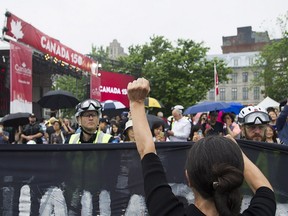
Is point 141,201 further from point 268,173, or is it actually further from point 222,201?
point 222,201

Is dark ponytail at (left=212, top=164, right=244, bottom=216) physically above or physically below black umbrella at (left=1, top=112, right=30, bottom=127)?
below

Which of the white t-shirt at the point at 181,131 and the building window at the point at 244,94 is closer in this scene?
the white t-shirt at the point at 181,131

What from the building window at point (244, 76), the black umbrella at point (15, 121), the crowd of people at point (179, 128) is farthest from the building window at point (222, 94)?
the black umbrella at point (15, 121)

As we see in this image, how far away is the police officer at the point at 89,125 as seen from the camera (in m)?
4.30

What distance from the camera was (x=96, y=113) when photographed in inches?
175

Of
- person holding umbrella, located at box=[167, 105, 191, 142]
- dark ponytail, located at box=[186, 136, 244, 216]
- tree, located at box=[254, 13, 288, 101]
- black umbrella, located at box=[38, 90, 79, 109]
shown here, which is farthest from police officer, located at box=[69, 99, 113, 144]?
tree, located at box=[254, 13, 288, 101]

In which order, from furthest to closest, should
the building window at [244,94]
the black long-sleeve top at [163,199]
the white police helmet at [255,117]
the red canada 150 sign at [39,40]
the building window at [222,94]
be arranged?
1. the building window at [222,94]
2. the building window at [244,94]
3. the red canada 150 sign at [39,40]
4. the white police helmet at [255,117]
5. the black long-sleeve top at [163,199]

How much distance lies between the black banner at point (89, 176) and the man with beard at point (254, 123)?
62 cm

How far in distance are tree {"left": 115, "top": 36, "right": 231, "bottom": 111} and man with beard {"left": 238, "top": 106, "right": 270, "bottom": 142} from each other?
113ft

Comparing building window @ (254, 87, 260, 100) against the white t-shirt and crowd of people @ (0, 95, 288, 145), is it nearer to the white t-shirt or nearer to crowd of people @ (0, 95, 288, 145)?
crowd of people @ (0, 95, 288, 145)

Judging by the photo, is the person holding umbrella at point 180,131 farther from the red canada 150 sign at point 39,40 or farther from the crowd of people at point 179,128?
the red canada 150 sign at point 39,40

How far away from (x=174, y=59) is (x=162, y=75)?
6.18 feet

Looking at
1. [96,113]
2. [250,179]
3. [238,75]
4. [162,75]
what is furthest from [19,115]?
[238,75]

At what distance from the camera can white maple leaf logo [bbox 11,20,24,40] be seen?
33.6 ft
